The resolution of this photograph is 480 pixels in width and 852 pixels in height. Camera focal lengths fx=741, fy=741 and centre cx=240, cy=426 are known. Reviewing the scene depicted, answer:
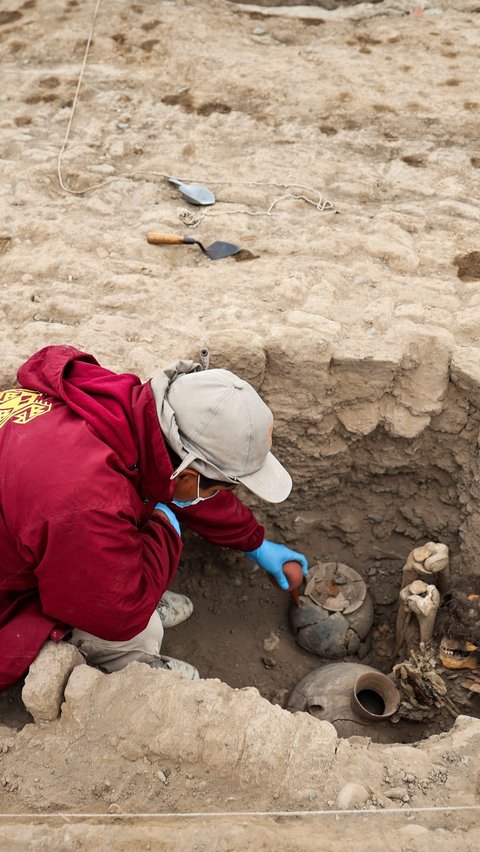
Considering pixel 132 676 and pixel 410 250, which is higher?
pixel 410 250

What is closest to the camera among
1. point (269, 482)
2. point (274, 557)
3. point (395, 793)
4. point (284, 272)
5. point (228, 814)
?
point (228, 814)

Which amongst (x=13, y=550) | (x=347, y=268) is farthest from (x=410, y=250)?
(x=13, y=550)

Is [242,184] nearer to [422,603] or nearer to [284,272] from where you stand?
[284,272]

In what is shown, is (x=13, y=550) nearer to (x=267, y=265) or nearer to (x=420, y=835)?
(x=420, y=835)

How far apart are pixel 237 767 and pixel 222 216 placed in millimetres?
3402

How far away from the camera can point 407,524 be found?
4344 millimetres

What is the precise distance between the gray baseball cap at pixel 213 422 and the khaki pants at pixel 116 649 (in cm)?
77

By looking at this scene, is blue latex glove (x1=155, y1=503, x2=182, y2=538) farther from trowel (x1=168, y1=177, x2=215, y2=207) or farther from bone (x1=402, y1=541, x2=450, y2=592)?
trowel (x1=168, y1=177, x2=215, y2=207)

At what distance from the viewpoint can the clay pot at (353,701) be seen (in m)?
3.26

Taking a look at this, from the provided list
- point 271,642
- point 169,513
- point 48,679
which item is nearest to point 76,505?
point 48,679

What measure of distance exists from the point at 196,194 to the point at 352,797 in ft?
12.4

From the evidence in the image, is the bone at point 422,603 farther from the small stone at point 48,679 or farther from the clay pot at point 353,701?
the small stone at point 48,679

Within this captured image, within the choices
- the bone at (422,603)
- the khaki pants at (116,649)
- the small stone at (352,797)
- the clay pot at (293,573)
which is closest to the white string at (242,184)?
the clay pot at (293,573)

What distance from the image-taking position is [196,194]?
4.87 m
